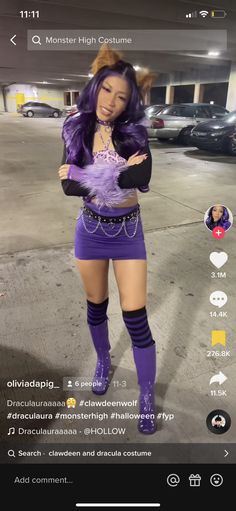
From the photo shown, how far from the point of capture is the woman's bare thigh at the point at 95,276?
143 centimetres

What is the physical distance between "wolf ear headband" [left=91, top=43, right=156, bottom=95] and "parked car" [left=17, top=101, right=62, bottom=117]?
888 inches

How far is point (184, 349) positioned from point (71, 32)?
1572mm

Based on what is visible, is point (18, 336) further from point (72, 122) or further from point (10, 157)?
point (10, 157)

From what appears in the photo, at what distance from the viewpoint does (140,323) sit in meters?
1.42

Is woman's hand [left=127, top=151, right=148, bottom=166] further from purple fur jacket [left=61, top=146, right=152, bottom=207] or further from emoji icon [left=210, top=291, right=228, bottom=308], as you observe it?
emoji icon [left=210, top=291, right=228, bottom=308]

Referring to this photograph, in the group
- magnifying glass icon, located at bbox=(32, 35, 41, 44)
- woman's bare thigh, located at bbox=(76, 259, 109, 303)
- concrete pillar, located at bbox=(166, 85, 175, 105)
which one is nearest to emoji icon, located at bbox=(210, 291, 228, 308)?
woman's bare thigh, located at bbox=(76, 259, 109, 303)

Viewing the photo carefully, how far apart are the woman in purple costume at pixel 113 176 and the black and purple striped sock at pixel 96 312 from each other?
7.4 inches

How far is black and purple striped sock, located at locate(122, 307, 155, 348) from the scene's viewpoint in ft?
4.60

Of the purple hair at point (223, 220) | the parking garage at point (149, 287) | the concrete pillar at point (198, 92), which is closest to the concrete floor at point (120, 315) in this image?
the parking garage at point (149, 287)

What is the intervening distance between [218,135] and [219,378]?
22.9 ft

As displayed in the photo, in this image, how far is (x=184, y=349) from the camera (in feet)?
6.28

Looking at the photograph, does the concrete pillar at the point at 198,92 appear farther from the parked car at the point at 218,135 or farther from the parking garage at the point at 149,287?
the parking garage at the point at 149,287
